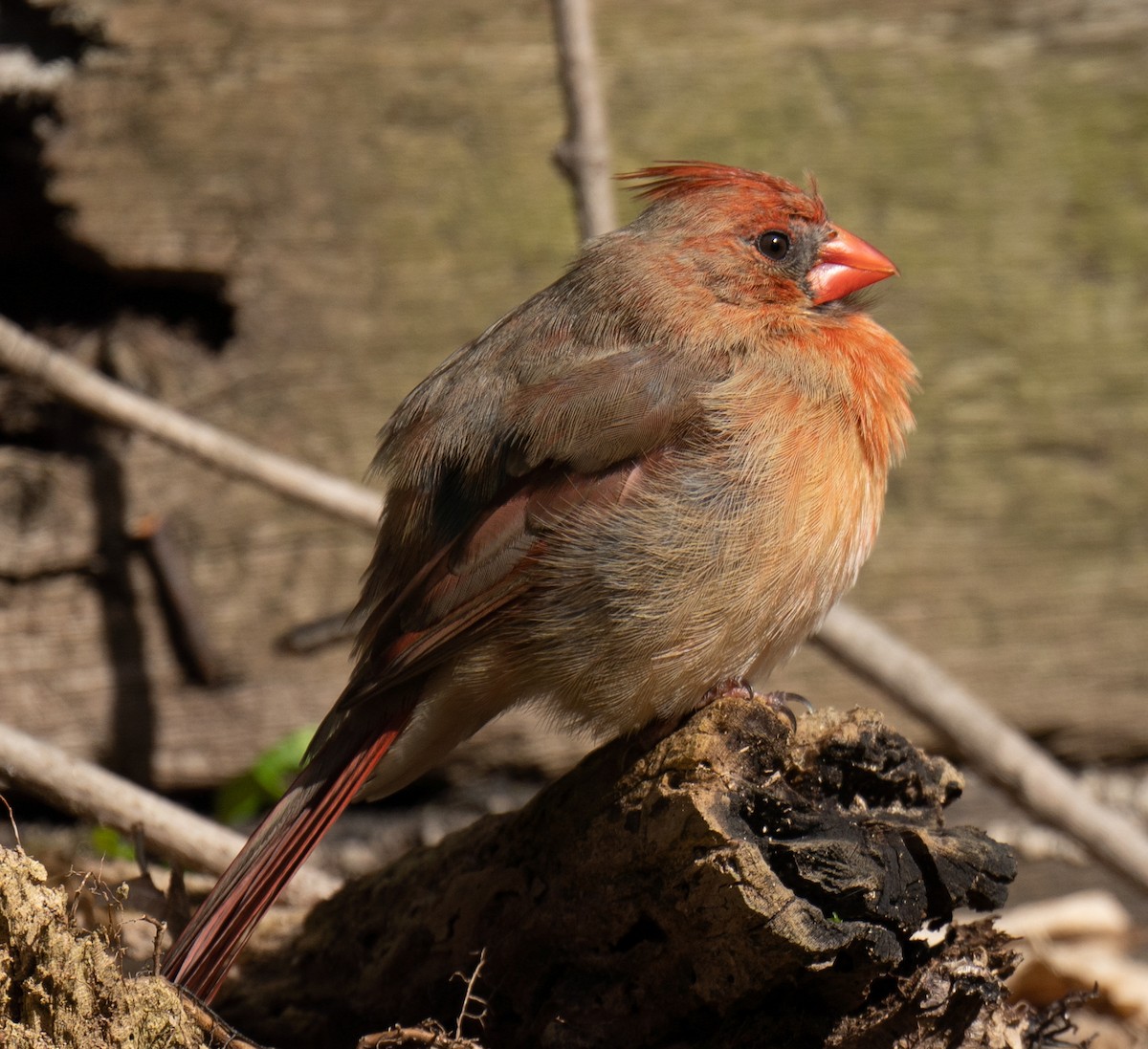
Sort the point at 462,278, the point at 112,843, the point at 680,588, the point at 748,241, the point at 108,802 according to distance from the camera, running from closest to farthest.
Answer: the point at 680,588 → the point at 108,802 → the point at 748,241 → the point at 112,843 → the point at 462,278

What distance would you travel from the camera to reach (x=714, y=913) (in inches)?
96.6

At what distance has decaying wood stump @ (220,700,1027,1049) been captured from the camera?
94.6 inches

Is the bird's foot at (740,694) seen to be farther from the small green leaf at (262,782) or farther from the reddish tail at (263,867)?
the small green leaf at (262,782)

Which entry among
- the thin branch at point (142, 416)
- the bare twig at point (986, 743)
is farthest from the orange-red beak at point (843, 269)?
the thin branch at point (142, 416)

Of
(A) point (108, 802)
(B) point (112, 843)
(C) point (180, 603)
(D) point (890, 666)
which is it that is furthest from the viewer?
(C) point (180, 603)

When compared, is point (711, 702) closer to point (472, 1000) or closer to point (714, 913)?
point (714, 913)

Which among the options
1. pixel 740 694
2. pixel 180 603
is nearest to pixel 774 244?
pixel 740 694

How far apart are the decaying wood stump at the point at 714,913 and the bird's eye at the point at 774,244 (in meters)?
1.36

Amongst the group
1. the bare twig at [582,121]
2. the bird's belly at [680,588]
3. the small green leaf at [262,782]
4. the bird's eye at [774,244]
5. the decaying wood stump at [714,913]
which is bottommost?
the small green leaf at [262,782]

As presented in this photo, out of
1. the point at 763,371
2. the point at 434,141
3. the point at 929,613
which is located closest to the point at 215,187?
the point at 434,141

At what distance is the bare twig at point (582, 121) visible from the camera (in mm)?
4137

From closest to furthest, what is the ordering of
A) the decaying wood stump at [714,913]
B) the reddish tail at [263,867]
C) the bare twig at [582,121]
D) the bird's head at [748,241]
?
the decaying wood stump at [714,913] → the reddish tail at [263,867] → the bird's head at [748,241] → the bare twig at [582,121]

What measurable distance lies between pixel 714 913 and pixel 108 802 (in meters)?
1.62

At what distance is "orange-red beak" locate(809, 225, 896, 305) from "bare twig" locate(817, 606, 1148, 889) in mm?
976
